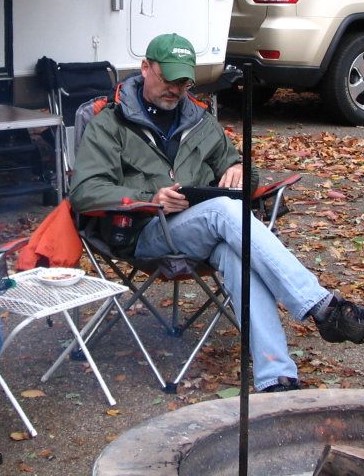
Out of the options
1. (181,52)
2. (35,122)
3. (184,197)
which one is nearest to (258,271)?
(184,197)

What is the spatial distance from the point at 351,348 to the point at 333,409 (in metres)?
2.06

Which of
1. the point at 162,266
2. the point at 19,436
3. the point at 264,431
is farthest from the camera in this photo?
the point at 162,266

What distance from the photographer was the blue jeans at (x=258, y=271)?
4180 millimetres

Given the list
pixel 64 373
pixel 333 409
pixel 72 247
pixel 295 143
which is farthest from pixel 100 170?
pixel 295 143

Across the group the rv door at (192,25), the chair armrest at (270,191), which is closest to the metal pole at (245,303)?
the chair armrest at (270,191)

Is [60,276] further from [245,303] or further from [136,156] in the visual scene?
[245,303]

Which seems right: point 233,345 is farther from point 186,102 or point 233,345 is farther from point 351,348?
point 186,102

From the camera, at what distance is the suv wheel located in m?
10.1

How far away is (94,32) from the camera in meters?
7.73

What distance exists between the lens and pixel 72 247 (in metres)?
4.61

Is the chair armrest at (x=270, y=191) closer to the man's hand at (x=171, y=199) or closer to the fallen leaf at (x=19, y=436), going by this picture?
the man's hand at (x=171, y=199)

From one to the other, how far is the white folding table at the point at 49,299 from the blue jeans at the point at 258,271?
0.36 m

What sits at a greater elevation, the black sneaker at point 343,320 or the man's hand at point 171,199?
the man's hand at point 171,199

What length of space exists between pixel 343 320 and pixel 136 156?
120cm
